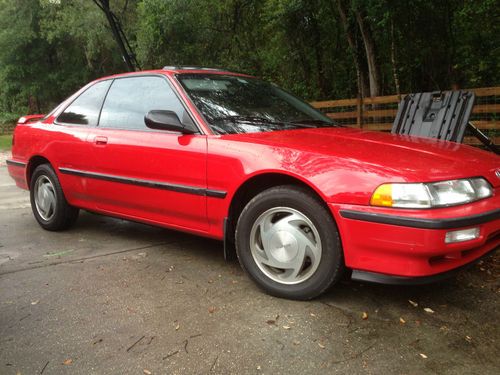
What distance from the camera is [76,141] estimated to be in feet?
13.5

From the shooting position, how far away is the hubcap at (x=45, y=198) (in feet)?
14.8

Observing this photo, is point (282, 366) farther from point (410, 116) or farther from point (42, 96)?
point (42, 96)

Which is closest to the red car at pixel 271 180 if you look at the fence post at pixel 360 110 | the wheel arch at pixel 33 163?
the wheel arch at pixel 33 163

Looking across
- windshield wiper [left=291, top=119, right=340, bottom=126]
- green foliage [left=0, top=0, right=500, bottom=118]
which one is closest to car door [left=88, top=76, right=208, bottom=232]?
windshield wiper [left=291, top=119, right=340, bottom=126]

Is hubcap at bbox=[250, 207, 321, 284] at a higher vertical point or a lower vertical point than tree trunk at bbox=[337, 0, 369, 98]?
lower

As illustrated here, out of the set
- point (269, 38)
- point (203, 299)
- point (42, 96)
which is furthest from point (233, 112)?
point (42, 96)

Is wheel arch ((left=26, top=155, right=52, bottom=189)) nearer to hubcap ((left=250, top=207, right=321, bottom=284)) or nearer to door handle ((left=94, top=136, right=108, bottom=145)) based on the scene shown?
door handle ((left=94, top=136, right=108, bottom=145))

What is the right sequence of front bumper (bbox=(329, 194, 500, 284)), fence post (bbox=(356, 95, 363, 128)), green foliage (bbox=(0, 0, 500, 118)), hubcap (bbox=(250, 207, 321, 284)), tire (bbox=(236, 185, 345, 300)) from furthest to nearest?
1. green foliage (bbox=(0, 0, 500, 118))
2. fence post (bbox=(356, 95, 363, 128))
3. hubcap (bbox=(250, 207, 321, 284))
4. tire (bbox=(236, 185, 345, 300))
5. front bumper (bbox=(329, 194, 500, 284))

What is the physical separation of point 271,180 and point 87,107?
2183 mm

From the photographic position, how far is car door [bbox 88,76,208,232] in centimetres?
325

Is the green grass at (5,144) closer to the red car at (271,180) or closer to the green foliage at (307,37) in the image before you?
the green foliage at (307,37)

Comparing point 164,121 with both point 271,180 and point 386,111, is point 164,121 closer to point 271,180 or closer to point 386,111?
point 271,180

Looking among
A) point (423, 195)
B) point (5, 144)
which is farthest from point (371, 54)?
point (5, 144)

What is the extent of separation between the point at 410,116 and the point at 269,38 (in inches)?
403
